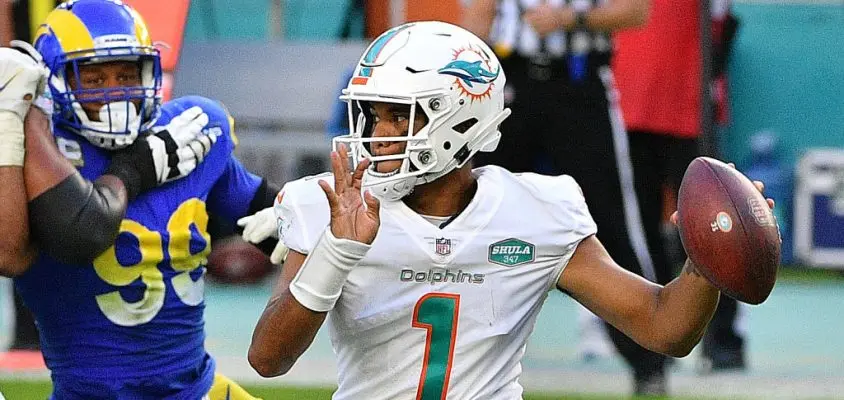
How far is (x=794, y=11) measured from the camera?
10492 mm

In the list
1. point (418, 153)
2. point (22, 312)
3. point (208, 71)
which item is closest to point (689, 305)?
point (418, 153)

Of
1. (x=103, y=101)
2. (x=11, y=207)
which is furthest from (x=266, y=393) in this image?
(x=11, y=207)

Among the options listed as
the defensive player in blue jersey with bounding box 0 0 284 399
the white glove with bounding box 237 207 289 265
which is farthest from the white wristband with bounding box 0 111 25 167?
the white glove with bounding box 237 207 289 265

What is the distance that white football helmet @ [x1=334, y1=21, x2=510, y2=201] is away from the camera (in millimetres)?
3258

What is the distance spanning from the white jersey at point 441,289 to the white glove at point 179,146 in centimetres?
64

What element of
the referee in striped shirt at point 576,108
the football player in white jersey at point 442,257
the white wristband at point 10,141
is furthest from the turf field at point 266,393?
the football player in white jersey at point 442,257

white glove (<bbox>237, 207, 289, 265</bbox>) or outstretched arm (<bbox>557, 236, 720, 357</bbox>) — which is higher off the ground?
outstretched arm (<bbox>557, 236, 720, 357</bbox>)

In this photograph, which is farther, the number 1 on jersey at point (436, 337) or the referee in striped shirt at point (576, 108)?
the referee in striped shirt at point (576, 108)

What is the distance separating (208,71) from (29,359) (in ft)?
11.3

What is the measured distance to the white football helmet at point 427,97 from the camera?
326 centimetres

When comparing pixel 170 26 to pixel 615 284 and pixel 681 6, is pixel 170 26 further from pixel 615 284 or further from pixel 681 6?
pixel 615 284

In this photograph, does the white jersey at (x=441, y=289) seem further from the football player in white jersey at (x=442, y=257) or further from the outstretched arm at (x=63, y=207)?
the outstretched arm at (x=63, y=207)

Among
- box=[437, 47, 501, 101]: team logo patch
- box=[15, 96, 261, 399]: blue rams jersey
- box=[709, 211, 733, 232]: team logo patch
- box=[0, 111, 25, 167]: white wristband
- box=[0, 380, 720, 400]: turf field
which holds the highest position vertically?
box=[437, 47, 501, 101]: team logo patch

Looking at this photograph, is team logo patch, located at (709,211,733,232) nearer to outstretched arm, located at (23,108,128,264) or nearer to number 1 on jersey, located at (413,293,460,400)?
number 1 on jersey, located at (413,293,460,400)
